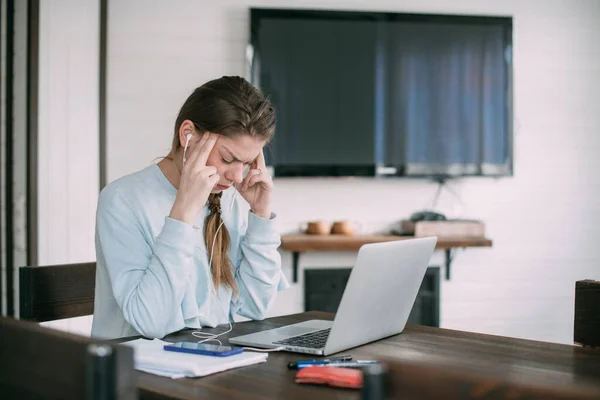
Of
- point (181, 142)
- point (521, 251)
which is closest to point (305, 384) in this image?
point (181, 142)

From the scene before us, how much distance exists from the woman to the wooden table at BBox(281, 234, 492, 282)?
1530 millimetres

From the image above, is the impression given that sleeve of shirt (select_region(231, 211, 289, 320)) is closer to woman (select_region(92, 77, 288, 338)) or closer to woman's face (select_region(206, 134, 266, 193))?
woman (select_region(92, 77, 288, 338))

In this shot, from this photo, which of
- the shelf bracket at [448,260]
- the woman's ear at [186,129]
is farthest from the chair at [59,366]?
the shelf bracket at [448,260]

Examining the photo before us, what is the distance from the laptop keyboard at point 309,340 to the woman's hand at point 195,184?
363 mm

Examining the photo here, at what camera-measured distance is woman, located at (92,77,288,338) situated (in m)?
1.65

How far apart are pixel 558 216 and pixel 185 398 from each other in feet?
11.6

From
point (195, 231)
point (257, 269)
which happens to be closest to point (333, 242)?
point (257, 269)

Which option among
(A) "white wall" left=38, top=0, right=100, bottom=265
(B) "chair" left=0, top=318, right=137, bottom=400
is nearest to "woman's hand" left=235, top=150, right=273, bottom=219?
(B) "chair" left=0, top=318, right=137, bottom=400

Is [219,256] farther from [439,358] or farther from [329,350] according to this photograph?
[439,358]

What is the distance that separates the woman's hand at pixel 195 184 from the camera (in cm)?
168

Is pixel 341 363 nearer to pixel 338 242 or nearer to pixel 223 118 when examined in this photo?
pixel 223 118

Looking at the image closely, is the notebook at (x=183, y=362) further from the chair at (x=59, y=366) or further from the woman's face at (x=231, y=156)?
the woman's face at (x=231, y=156)

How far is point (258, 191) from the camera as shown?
2000mm

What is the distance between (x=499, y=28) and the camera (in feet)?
13.3
